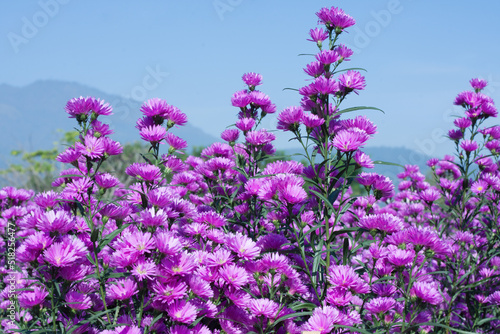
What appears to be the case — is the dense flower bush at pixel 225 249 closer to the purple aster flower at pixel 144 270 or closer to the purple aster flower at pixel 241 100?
the purple aster flower at pixel 144 270

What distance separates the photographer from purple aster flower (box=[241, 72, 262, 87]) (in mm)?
3274

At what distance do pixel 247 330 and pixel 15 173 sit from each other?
1119 cm

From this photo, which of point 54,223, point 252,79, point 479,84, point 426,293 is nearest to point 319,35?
point 252,79

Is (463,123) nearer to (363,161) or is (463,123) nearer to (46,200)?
(363,161)

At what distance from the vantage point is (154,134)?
2.17 m

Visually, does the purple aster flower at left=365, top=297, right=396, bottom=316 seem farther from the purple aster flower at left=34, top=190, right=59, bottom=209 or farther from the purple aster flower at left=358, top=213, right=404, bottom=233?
the purple aster flower at left=34, top=190, right=59, bottom=209

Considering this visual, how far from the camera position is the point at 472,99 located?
4.09 meters

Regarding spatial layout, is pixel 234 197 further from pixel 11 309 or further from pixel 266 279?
pixel 11 309

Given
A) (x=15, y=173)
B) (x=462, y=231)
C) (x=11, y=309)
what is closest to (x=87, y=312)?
(x=11, y=309)

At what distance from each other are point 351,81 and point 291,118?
0.40 metres

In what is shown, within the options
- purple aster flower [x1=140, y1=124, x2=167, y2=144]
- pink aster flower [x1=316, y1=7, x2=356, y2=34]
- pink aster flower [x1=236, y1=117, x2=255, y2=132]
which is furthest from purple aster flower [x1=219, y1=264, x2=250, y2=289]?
pink aster flower [x1=316, y1=7, x2=356, y2=34]

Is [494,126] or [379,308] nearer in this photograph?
[379,308]

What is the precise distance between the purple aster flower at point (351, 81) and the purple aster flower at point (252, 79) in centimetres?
100

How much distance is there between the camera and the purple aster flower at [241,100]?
3156 mm
